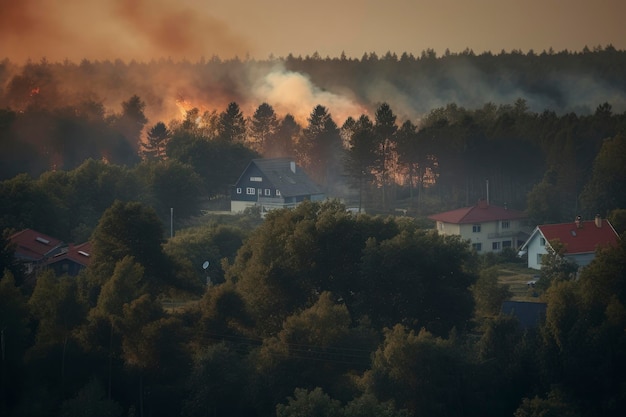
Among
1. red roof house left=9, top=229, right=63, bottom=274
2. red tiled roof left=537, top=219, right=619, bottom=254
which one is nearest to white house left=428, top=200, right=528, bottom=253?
red tiled roof left=537, top=219, right=619, bottom=254

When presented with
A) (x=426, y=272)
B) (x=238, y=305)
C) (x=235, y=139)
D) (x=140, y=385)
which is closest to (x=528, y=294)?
(x=426, y=272)

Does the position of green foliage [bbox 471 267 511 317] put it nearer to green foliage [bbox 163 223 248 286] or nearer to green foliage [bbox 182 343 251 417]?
green foliage [bbox 163 223 248 286]

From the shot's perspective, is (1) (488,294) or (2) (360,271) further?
(1) (488,294)

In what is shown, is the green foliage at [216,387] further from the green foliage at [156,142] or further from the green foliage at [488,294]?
the green foliage at [156,142]

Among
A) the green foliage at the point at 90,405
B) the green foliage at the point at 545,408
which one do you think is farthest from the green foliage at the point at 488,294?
the green foliage at the point at 90,405

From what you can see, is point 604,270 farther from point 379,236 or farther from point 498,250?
point 498,250

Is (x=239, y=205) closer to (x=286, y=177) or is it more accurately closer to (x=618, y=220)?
(x=286, y=177)

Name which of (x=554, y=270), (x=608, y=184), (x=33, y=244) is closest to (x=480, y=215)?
(x=608, y=184)
